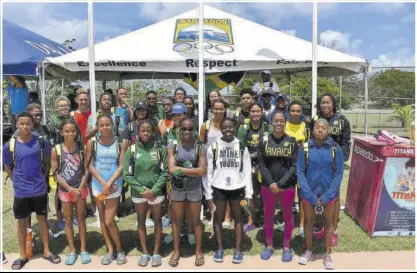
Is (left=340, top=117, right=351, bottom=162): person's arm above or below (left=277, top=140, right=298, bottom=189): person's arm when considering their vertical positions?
above

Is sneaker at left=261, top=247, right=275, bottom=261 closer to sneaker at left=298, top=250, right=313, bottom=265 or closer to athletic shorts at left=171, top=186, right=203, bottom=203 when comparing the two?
sneaker at left=298, top=250, right=313, bottom=265

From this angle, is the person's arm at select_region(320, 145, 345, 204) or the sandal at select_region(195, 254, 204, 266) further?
the sandal at select_region(195, 254, 204, 266)

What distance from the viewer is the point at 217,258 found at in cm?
425

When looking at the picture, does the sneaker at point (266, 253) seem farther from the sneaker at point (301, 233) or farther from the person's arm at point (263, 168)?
the person's arm at point (263, 168)

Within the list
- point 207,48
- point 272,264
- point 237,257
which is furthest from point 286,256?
point 207,48

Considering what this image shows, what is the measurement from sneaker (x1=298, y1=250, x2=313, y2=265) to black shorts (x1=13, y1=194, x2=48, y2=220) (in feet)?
9.51

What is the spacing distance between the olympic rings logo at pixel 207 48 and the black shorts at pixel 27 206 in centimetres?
405

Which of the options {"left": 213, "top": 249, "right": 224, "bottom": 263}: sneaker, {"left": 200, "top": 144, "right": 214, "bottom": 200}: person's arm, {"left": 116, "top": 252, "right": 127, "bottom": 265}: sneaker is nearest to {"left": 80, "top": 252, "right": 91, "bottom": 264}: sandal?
{"left": 116, "top": 252, "right": 127, "bottom": 265}: sneaker

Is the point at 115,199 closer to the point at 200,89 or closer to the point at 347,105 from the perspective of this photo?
the point at 200,89

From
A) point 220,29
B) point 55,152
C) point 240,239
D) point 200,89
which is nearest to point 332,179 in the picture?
point 240,239

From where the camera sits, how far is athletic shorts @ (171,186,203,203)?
4043 millimetres

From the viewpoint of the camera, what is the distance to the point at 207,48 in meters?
7.43

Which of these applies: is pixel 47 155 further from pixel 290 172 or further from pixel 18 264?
pixel 290 172

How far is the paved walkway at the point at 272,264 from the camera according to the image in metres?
4.11
